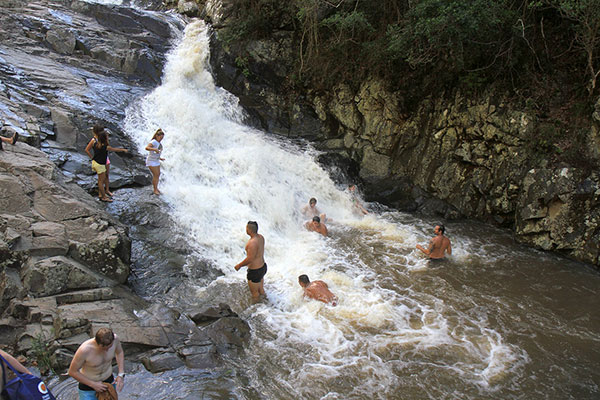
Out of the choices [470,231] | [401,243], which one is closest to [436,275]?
[401,243]

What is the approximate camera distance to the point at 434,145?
1091 cm

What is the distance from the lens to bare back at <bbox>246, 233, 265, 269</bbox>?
19.9ft

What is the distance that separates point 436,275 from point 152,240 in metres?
5.46

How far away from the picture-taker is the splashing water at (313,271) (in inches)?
197

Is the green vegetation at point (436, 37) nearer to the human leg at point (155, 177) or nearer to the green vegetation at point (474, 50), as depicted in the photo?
the green vegetation at point (474, 50)

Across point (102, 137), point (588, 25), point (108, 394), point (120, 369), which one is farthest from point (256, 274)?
point (588, 25)

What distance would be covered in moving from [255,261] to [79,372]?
10.2ft

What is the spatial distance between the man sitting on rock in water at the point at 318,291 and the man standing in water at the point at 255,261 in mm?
702

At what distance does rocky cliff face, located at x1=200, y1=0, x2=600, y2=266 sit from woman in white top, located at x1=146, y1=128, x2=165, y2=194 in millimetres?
5215

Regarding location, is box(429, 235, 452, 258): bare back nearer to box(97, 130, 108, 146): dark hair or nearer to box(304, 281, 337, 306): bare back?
box(304, 281, 337, 306): bare back

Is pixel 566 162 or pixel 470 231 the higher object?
pixel 566 162

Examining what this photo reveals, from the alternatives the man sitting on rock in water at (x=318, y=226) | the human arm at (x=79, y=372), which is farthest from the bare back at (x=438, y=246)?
the human arm at (x=79, y=372)

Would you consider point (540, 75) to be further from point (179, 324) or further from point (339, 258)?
point (179, 324)

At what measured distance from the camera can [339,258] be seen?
816 cm
